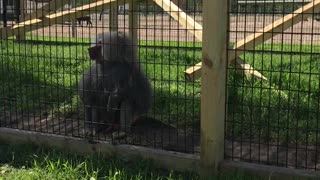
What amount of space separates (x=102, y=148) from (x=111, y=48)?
4.02ft

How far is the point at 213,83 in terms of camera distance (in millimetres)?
4305

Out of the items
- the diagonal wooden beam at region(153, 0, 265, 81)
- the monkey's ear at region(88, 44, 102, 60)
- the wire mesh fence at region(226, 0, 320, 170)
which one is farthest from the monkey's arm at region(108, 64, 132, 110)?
the wire mesh fence at region(226, 0, 320, 170)

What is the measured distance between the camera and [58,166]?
15.2ft

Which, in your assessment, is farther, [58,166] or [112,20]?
[112,20]

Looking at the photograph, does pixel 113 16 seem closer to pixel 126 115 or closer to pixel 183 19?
pixel 183 19

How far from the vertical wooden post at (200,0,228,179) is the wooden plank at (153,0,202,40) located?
4.32 feet

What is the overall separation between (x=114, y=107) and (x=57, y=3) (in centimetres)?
240

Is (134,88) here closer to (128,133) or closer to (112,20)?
(128,133)

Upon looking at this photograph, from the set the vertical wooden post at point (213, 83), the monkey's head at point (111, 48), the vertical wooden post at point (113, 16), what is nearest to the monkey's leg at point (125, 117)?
the monkey's head at point (111, 48)

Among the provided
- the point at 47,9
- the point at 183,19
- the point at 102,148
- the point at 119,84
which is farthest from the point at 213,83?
the point at 47,9

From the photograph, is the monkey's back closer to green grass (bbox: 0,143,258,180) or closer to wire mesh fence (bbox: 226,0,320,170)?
green grass (bbox: 0,143,258,180)

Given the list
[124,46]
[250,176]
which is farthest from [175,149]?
[124,46]

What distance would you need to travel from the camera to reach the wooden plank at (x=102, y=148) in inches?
184

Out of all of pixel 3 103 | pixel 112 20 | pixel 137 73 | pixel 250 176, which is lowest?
pixel 250 176
